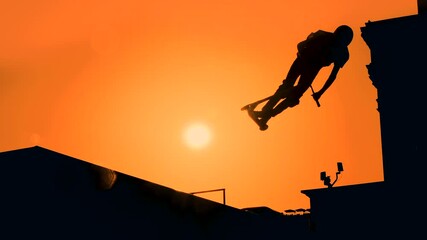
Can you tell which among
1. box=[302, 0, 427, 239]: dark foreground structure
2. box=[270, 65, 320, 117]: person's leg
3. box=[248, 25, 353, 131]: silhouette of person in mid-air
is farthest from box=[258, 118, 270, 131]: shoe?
box=[302, 0, 427, 239]: dark foreground structure

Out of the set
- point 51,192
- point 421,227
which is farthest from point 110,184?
point 421,227

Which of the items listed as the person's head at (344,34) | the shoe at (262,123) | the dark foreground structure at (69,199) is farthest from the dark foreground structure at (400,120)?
the person's head at (344,34)

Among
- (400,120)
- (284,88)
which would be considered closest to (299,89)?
(284,88)

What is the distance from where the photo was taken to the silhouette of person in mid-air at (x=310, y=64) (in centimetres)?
1274

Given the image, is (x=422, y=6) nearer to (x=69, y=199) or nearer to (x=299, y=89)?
(x=69, y=199)

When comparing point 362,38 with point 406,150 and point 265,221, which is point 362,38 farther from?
point 265,221

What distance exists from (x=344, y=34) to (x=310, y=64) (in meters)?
0.72

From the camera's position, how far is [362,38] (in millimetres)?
37219

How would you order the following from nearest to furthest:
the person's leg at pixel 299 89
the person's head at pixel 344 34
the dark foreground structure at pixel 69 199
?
the person's head at pixel 344 34
the person's leg at pixel 299 89
the dark foreground structure at pixel 69 199

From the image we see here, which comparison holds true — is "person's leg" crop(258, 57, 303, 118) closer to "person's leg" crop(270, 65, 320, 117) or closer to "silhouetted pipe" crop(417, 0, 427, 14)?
"person's leg" crop(270, 65, 320, 117)

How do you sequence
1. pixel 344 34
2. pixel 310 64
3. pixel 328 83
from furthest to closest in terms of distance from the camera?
1. pixel 328 83
2. pixel 310 64
3. pixel 344 34

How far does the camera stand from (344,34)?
1268cm

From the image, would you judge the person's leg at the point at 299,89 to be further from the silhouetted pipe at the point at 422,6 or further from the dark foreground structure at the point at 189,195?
the silhouetted pipe at the point at 422,6

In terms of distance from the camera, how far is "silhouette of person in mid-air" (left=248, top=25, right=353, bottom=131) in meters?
12.7
